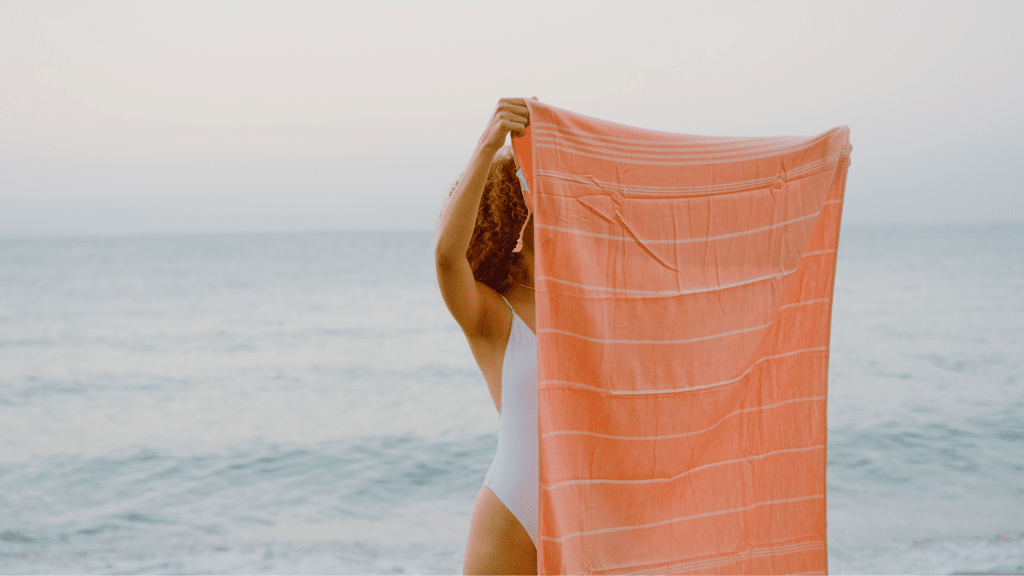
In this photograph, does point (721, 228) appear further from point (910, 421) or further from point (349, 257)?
point (349, 257)

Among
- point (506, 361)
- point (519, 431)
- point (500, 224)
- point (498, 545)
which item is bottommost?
point (498, 545)

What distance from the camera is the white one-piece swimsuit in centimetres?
189

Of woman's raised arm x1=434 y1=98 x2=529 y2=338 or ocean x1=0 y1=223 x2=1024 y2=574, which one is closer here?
woman's raised arm x1=434 y1=98 x2=529 y2=338

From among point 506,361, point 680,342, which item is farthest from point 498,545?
point 680,342

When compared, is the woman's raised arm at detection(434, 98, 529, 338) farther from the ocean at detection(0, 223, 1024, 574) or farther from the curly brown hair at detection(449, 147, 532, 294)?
the ocean at detection(0, 223, 1024, 574)

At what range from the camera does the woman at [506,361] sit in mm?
1894

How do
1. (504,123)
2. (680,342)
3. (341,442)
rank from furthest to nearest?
(341,442) < (680,342) < (504,123)

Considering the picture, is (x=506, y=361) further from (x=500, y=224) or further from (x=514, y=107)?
(x=514, y=107)

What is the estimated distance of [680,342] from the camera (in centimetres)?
187

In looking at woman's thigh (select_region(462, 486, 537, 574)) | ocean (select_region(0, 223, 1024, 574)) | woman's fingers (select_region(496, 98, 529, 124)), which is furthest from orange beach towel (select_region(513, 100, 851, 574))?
ocean (select_region(0, 223, 1024, 574))

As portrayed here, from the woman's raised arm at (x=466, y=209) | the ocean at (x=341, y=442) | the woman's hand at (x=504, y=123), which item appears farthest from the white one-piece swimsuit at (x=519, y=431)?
the ocean at (x=341, y=442)

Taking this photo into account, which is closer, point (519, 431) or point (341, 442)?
point (519, 431)

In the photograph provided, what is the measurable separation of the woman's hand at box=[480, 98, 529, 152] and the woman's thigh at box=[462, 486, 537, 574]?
92cm

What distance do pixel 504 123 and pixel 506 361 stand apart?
0.64 meters
